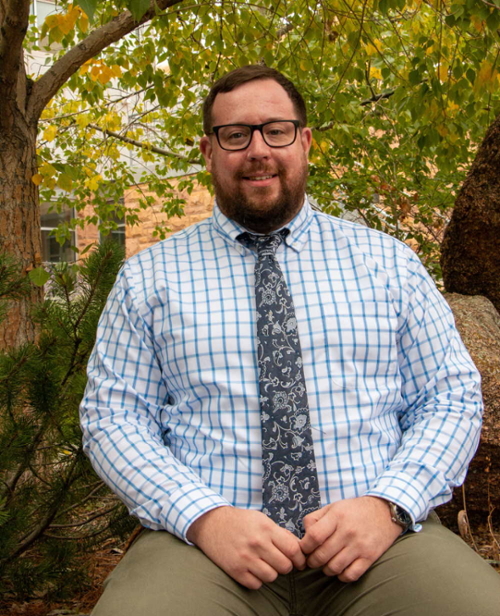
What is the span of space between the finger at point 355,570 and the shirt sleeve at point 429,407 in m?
0.17

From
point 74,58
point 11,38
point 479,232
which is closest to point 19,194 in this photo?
point 11,38

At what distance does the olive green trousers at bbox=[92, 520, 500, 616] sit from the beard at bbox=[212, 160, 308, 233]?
3.27ft

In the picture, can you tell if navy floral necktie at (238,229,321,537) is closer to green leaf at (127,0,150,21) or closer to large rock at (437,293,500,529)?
green leaf at (127,0,150,21)

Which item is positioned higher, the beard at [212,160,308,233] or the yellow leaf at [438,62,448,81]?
the yellow leaf at [438,62,448,81]

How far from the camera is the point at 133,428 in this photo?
1.90 meters

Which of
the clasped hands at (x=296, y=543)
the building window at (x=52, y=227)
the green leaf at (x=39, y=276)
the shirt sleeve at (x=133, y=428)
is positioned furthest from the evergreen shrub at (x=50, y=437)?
the building window at (x=52, y=227)

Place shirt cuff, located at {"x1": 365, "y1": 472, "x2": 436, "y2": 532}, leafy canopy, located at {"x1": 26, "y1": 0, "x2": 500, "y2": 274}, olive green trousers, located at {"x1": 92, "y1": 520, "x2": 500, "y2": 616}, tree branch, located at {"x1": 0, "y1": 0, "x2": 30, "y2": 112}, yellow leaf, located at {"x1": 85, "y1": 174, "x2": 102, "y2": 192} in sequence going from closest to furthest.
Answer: olive green trousers, located at {"x1": 92, "y1": 520, "x2": 500, "y2": 616} < shirt cuff, located at {"x1": 365, "y1": 472, "x2": 436, "y2": 532} < tree branch, located at {"x1": 0, "y1": 0, "x2": 30, "y2": 112} < leafy canopy, located at {"x1": 26, "y1": 0, "x2": 500, "y2": 274} < yellow leaf, located at {"x1": 85, "y1": 174, "x2": 102, "y2": 192}

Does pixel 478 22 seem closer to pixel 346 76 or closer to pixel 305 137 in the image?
pixel 346 76

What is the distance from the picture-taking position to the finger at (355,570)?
1.62m

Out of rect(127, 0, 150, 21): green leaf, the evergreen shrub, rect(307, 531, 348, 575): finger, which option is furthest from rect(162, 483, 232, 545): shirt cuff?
rect(127, 0, 150, 21): green leaf

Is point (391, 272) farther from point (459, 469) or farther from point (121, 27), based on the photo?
point (121, 27)

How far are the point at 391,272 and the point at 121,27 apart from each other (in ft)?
8.73

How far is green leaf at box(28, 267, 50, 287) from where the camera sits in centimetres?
245

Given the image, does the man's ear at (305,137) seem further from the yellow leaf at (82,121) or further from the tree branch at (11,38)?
the yellow leaf at (82,121)
